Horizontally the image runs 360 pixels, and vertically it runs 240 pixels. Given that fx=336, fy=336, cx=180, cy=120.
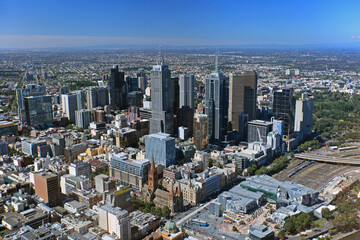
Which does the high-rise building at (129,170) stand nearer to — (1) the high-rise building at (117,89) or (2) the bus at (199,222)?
(2) the bus at (199,222)

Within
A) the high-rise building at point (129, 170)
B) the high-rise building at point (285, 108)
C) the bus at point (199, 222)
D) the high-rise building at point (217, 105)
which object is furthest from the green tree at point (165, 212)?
the high-rise building at point (285, 108)

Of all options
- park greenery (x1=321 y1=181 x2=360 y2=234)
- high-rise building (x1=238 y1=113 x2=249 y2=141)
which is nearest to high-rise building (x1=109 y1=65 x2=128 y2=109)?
high-rise building (x1=238 y1=113 x2=249 y2=141)

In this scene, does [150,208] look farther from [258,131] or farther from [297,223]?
[258,131]

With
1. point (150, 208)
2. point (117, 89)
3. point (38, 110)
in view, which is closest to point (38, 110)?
point (38, 110)

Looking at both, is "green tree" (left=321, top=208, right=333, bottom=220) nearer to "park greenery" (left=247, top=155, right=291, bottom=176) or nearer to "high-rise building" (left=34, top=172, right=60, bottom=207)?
"park greenery" (left=247, top=155, right=291, bottom=176)

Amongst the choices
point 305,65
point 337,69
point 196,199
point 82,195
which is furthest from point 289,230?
point 305,65

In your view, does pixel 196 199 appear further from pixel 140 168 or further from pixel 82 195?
pixel 82 195

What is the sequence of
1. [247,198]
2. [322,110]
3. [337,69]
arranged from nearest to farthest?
[247,198], [322,110], [337,69]
